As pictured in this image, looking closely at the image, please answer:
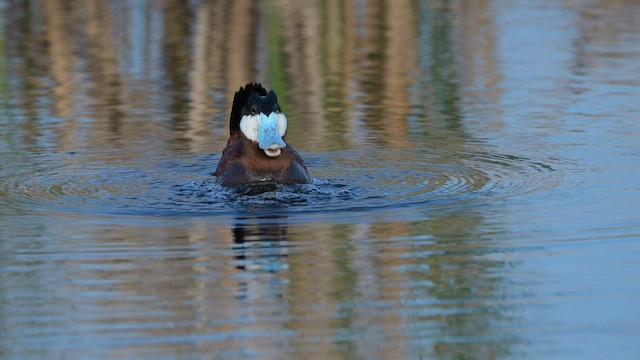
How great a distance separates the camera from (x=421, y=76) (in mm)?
14961

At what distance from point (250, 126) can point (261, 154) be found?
220mm

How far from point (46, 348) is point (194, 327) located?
64 centimetres

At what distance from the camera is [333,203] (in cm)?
908

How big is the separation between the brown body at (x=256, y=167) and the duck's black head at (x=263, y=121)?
0.07 metres

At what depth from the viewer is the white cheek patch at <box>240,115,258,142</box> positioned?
9.98m

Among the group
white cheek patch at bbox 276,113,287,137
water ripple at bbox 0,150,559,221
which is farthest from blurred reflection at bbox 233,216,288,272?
white cheek patch at bbox 276,113,287,137

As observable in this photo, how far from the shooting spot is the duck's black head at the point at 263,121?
9.77 metres

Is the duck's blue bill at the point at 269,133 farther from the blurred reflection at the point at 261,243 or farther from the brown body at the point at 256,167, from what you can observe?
the blurred reflection at the point at 261,243

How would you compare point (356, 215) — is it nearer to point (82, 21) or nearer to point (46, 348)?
point (46, 348)

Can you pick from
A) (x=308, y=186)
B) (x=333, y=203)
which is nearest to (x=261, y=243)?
(x=333, y=203)

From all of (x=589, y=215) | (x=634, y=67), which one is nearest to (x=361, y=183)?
(x=589, y=215)

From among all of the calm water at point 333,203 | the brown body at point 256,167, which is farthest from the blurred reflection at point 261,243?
the brown body at point 256,167

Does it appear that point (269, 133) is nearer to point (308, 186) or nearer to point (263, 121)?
point (263, 121)

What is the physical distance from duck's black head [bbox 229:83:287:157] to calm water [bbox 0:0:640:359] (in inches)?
16.5
